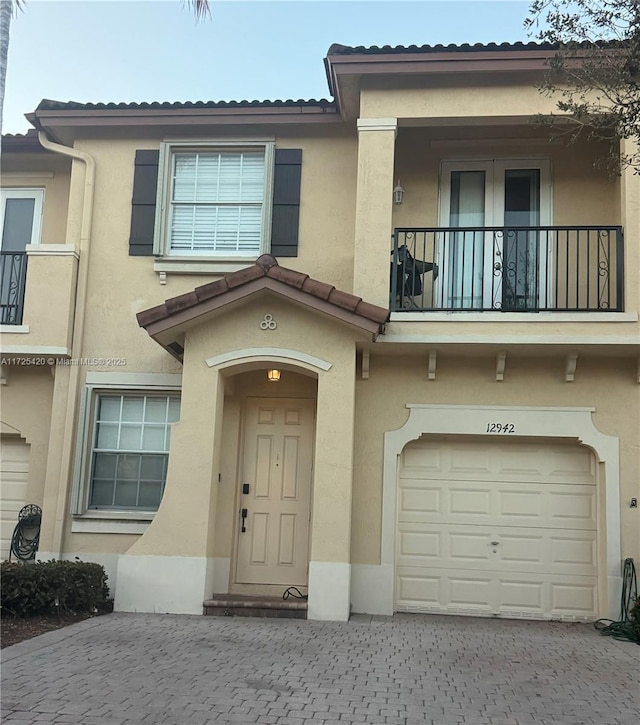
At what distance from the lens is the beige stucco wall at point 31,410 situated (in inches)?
428

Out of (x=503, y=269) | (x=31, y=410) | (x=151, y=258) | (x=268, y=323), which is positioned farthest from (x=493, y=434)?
(x=31, y=410)

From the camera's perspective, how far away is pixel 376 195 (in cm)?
991

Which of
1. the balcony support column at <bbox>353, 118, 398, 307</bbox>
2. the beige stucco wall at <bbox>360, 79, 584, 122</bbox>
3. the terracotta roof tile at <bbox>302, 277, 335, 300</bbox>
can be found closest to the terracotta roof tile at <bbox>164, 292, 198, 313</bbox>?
the terracotta roof tile at <bbox>302, 277, 335, 300</bbox>

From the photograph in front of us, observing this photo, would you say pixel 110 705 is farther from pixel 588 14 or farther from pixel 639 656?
pixel 588 14

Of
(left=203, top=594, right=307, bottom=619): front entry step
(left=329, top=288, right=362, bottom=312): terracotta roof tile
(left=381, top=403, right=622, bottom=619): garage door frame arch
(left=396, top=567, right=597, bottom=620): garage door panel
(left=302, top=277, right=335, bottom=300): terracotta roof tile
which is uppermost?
(left=302, top=277, right=335, bottom=300): terracotta roof tile

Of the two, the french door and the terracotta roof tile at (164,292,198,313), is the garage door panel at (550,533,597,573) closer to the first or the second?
the french door

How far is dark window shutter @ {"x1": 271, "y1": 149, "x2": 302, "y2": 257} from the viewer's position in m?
10.8

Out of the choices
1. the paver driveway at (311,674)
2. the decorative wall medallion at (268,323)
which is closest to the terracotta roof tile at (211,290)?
the decorative wall medallion at (268,323)

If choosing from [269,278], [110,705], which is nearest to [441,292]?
[269,278]

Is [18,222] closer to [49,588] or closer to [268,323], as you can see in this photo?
[268,323]

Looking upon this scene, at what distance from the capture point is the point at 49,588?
27.8 ft

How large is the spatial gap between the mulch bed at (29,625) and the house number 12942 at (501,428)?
17.4 ft

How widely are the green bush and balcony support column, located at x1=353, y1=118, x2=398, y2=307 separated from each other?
474 cm

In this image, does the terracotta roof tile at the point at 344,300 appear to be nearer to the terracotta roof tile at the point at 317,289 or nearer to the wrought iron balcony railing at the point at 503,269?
the terracotta roof tile at the point at 317,289
